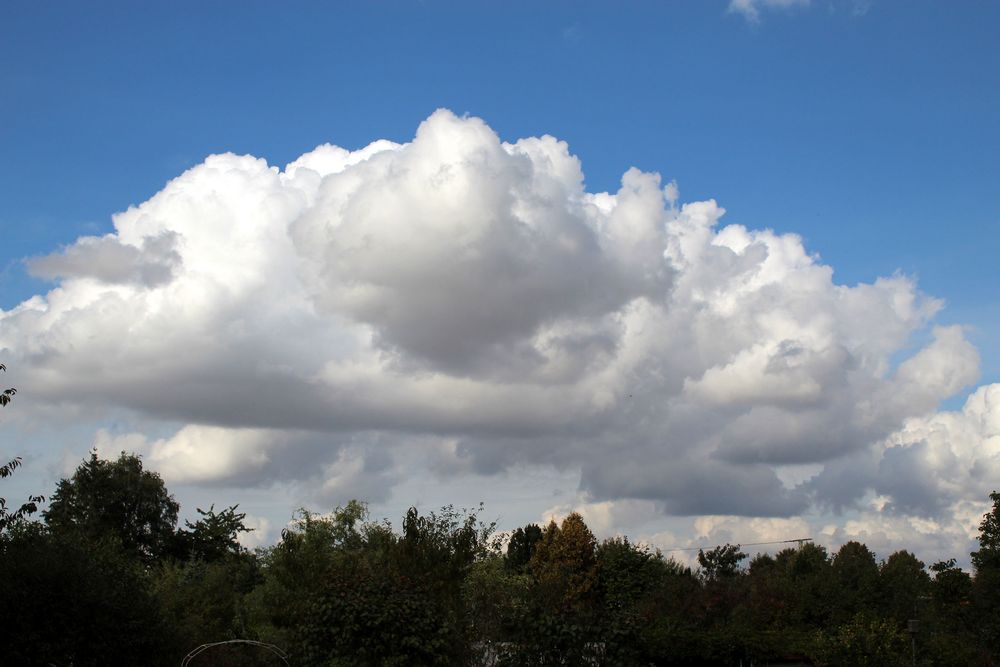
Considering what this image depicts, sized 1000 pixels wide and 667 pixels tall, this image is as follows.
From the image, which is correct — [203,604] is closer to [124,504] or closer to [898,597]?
[124,504]

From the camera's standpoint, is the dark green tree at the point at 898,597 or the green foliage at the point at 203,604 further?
the dark green tree at the point at 898,597

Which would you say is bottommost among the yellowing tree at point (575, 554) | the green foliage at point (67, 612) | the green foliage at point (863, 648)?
the green foliage at point (863, 648)

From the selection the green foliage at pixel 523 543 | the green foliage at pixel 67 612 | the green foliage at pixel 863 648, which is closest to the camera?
the green foliage at pixel 67 612

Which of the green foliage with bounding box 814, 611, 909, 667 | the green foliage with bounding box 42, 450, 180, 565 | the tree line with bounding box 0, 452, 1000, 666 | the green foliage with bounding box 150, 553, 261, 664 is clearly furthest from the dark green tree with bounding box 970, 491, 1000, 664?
the green foliage with bounding box 42, 450, 180, 565

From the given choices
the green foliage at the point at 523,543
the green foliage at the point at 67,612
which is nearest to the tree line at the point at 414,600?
the green foliage at the point at 67,612

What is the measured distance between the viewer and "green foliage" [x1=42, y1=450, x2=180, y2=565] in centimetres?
7088

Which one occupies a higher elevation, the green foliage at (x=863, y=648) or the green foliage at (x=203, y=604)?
the green foliage at (x=203, y=604)

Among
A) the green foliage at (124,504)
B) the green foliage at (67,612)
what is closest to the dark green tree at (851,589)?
the green foliage at (67,612)

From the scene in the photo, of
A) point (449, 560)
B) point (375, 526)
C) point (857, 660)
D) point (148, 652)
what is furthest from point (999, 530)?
point (148, 652)

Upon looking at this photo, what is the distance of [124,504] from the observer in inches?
2857

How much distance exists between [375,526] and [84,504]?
2763 cm

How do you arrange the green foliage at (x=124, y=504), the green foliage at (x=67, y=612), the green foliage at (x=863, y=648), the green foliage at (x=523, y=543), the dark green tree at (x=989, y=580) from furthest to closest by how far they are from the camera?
the green foliage at (x=523, y=543) → the green foliage at (x=124, y=504) → the dark green tree at (x=989, y=580) → the green foliage at (x=863, y=648) → the green foliage at (x=67, y=612)

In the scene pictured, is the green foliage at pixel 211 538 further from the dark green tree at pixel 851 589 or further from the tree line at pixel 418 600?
the dark green tree at pixel 851 589

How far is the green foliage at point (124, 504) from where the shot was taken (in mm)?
70875
